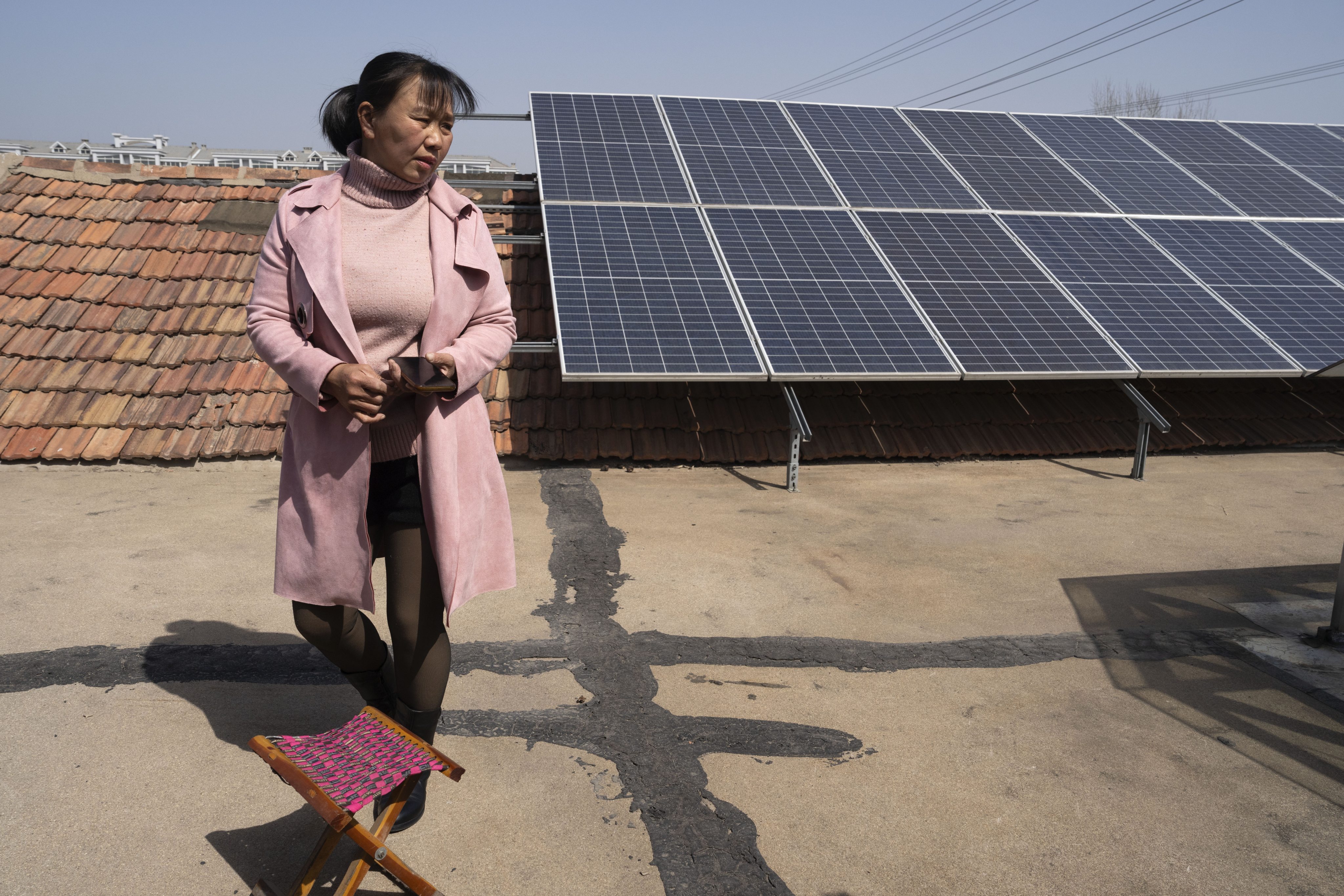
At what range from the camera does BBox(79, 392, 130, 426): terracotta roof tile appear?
6.45 meters

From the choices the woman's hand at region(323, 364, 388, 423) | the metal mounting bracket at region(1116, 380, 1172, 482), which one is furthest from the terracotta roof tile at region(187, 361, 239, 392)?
the metal mounting bracket at region(1116, 380, 1172, 482)

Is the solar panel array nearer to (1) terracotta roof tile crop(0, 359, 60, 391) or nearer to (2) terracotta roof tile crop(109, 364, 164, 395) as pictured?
(2) terracotta roof tile crop(109, 364, 164, 395)

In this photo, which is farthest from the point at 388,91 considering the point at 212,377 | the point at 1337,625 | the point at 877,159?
the point at 877,159

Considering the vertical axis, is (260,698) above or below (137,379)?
below

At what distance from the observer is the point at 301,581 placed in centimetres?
253

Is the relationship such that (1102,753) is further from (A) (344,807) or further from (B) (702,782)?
(A) (344,807)

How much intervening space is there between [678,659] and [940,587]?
4.98 feet

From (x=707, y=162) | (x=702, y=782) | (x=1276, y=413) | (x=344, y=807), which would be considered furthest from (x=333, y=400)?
(x=1276, y=413)

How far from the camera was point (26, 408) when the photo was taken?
6.49 metres

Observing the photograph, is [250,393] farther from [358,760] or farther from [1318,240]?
[1318,240]

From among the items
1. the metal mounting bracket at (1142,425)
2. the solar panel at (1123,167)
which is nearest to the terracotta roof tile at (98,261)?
the metal mounting bracket at (1142,425)

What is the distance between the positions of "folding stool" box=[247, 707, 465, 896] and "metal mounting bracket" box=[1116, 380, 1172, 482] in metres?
5.67

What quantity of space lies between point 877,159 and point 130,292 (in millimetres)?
6586

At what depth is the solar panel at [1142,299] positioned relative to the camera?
6746 millimetres
